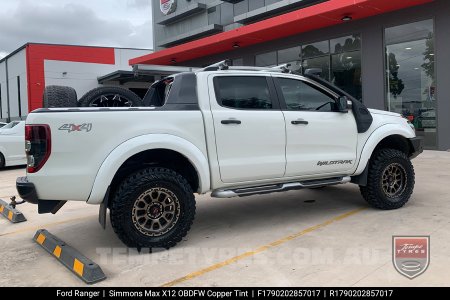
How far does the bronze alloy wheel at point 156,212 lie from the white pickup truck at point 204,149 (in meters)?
0.01

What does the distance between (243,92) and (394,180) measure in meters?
2.48

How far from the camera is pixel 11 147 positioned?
12.9m

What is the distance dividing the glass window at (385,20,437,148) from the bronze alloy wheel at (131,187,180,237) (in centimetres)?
1076

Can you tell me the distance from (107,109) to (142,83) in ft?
90.6

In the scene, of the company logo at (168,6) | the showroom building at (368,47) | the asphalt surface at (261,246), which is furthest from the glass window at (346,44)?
the company logo at (168,6)

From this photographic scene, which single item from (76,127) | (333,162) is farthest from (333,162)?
(76,127)

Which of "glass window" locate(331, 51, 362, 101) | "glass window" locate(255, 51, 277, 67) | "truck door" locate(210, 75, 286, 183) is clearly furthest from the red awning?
"truck door" locate(210, 75, 286, 183)

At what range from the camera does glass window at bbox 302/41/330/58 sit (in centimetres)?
1513

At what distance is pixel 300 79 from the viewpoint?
17.2 feet

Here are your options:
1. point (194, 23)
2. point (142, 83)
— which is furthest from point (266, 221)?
point (142, 83)

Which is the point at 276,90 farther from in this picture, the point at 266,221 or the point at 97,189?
the point at 97,189

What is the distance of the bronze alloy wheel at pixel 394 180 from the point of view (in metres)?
5.55

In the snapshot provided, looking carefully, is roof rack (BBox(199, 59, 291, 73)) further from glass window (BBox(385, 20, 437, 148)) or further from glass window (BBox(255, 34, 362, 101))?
glass window (BBox(385, 20, 437, 148))

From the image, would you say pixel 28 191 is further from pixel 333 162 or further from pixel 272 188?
pixel 333 162
